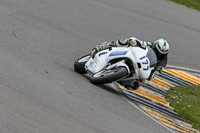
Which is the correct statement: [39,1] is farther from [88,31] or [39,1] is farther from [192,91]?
[192,91]

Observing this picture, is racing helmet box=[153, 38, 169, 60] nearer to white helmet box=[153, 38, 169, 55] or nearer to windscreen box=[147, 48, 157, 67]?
white helmet box=[153, 38, 169, 55]

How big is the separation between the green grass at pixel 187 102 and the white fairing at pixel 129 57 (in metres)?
1.39

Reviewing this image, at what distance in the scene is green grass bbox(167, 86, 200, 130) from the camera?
957 cm

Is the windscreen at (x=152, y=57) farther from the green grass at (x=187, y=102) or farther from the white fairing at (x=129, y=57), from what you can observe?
the green grass at (x=187, y=102)

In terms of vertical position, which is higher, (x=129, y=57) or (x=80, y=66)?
(x=129, y=57)

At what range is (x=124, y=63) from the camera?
8797mm

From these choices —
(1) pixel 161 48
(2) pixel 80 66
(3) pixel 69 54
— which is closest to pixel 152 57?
(1) pixel 161 48

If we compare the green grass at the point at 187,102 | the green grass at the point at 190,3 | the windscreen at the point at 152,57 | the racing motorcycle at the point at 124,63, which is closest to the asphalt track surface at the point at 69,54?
the racing motorcycle at the point at 124,63

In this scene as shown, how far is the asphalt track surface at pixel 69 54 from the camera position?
6547 mm

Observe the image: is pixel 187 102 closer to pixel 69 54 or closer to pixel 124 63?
pixel 124 63

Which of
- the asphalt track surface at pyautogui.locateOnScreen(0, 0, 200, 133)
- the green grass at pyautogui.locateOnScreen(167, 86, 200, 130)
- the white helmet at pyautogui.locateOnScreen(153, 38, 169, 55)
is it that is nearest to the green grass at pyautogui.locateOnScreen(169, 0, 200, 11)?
the asphalt track surface at pyautogui.locateOnScreen(0, 0, 200, 133)

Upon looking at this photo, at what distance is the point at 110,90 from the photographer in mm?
9227

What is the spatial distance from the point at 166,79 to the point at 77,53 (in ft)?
7.76

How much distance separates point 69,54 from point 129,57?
2.12 m
